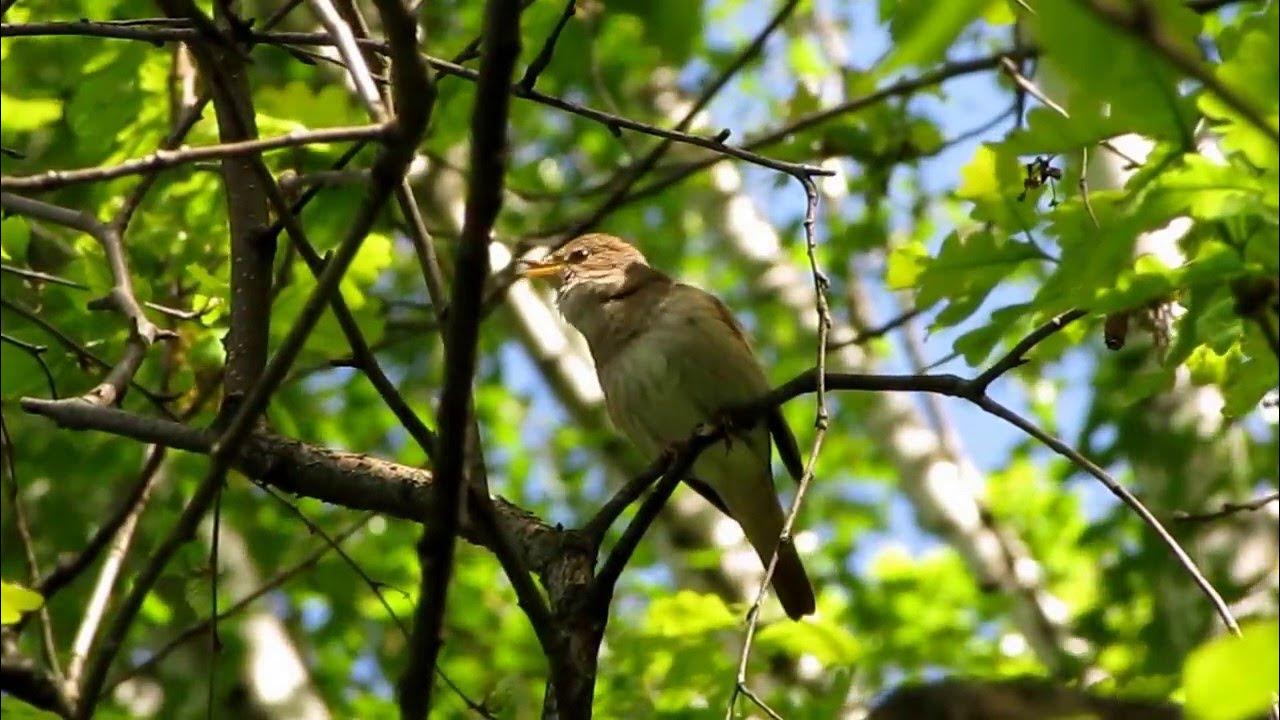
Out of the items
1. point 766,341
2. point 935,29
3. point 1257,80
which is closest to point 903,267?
point 1257,80

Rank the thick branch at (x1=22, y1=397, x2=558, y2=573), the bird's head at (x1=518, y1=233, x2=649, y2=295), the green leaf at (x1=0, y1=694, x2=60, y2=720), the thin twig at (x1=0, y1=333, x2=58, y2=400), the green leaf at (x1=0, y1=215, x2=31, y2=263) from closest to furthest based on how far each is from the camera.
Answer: the green leaf at (x1=0, y1=694, x2=60, y2=720)
the thick branch at (x1=22, y1=397, x2=558, y2=573)
the thin twig at (x1=0, y1=333, x2=58, y2=400)
the green leaf at (x1=0, y1=215, x2=31, y2=263)
the bird's head at (x1=518, y1=233, x2=649, y2=295)

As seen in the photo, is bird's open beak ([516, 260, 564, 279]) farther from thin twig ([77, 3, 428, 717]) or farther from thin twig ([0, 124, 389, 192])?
thin twig ([0, 124, 389, 192])

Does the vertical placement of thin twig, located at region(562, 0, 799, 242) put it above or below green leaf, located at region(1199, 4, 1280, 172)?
above

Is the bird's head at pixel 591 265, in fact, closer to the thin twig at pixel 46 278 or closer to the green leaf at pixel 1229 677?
the thin twig at pixel 46 278

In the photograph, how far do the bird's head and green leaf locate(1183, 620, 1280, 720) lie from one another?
4122 millimetres

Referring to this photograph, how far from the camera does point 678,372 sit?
5125 mm

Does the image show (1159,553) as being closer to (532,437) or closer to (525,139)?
(525,139)

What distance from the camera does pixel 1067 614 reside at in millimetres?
10375

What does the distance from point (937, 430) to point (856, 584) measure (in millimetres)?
1153

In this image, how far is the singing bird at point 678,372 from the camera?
16.9 ft

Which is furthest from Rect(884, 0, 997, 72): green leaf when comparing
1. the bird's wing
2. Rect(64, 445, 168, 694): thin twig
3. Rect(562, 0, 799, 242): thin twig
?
the bird's wing

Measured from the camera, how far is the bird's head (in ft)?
18.2

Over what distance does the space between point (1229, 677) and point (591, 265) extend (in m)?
4.51

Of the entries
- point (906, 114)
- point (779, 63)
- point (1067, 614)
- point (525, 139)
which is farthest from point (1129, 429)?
point (779, 63)
